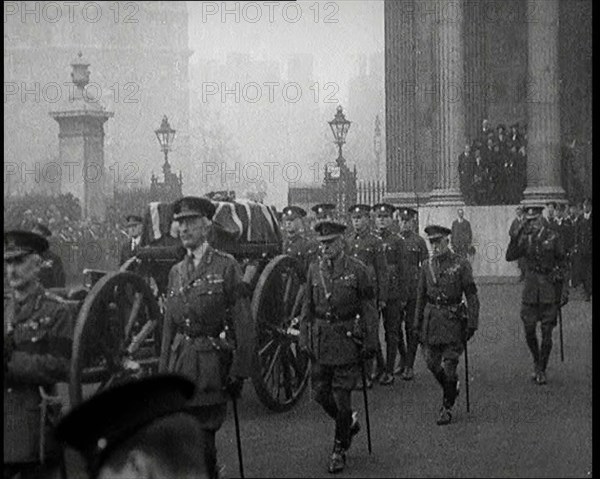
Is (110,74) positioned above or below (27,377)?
above

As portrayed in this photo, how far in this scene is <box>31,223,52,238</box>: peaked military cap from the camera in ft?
12.8

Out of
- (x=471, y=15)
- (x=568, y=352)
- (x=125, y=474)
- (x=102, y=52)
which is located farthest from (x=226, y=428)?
(x=471, y=15)

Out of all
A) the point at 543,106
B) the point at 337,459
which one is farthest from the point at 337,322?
the point at 543,106

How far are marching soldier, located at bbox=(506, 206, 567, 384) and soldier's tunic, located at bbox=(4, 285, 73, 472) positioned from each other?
4.22 meters

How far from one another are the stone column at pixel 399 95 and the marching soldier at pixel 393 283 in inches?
10.3

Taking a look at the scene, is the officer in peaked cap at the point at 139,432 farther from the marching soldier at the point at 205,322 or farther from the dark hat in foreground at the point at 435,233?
the dark hat in foreground at the point at 435,233

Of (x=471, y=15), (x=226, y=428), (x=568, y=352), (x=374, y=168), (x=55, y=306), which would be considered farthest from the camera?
(x=471, y=15)

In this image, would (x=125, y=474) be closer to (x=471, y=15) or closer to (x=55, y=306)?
(x=55, y=306)

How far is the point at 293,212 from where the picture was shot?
649 cm

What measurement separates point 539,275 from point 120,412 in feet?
18.1

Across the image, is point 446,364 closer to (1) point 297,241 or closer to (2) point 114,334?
(1) point 297,241

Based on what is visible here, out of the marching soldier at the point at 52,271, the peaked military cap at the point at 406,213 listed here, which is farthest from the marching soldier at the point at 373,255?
the marching soldier at the point at 52,271

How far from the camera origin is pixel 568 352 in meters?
7.61

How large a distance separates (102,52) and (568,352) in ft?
15.6
